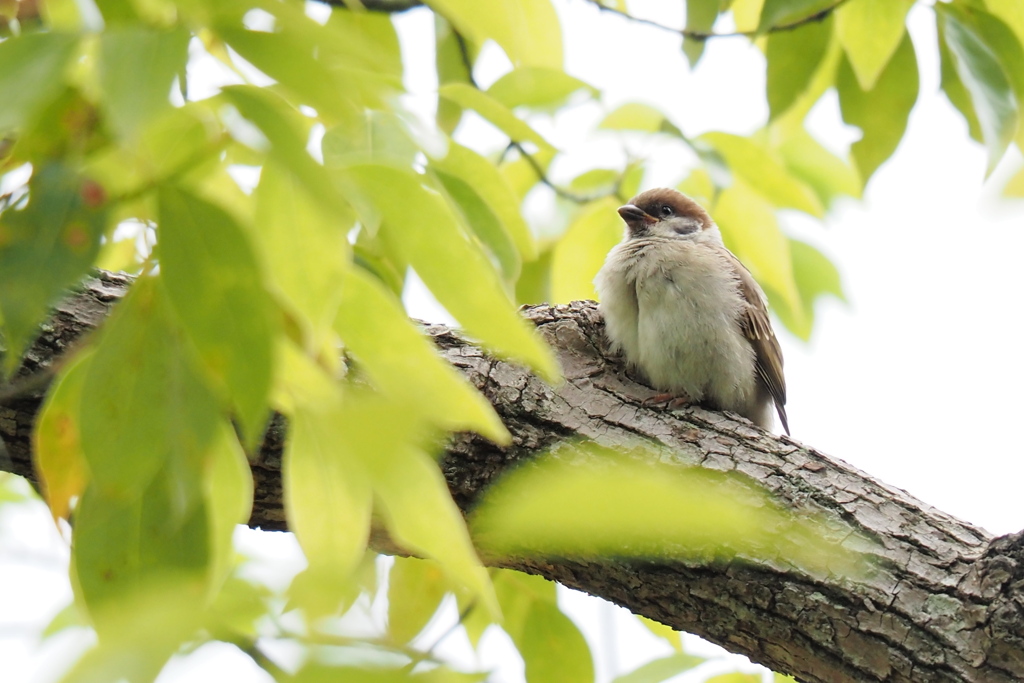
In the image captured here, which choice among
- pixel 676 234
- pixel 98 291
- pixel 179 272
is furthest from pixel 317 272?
pixel 676 234

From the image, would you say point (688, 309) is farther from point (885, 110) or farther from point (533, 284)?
point (885, 110)

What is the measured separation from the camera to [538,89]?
2447 mm

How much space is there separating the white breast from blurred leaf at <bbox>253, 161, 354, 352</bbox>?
2581mm

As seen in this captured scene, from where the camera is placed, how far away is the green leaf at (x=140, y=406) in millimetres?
976

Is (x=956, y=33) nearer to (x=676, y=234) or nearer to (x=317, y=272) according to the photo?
(x=317, y=272)

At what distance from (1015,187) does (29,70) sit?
2153mm

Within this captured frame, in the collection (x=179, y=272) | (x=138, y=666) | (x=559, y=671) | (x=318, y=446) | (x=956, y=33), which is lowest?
(x=559, y=671)

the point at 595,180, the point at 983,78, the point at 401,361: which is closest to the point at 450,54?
the point at 595,180

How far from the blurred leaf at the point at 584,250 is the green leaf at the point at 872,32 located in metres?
0.97

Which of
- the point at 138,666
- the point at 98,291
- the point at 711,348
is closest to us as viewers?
the point at 138,666

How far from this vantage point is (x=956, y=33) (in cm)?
233

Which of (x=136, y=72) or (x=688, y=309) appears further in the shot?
(x=688, y=309)

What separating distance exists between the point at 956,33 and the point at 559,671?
5.98 ft

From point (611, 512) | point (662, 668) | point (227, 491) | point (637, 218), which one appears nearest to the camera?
point (611, 512)
